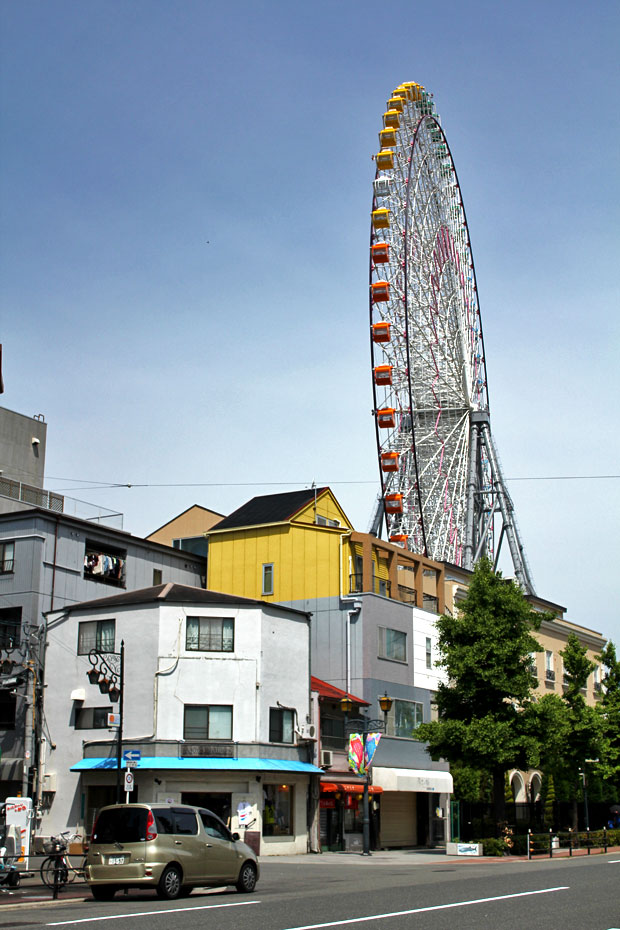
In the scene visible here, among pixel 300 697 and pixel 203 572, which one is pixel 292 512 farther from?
pixel 300 697

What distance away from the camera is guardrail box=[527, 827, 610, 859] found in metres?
38.5

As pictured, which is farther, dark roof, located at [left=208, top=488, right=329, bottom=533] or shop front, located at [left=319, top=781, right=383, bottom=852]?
dark roof, located at [left=208, top=488, right=329, bottom=533]

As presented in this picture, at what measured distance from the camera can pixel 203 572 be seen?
2185 inches

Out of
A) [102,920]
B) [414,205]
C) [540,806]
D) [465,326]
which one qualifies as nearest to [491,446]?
[465,326]

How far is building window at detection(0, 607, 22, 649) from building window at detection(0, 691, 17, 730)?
199cm

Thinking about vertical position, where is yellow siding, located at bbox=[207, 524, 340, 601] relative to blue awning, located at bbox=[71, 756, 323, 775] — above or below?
above

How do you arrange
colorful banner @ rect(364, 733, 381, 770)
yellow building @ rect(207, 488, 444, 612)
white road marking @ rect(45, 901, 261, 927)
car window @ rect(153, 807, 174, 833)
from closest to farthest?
white road marking @ rect(45, 901, 261, 927), car window @ rect(153, 807, 174, 833), colorful banner @ rect(364, 733, 381, 770), yellow building @ rect(207, 488, 444, 612)

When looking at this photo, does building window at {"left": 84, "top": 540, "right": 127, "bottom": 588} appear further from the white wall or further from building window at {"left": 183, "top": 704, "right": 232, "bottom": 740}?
the white wall

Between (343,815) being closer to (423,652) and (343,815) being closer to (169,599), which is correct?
(423,652)

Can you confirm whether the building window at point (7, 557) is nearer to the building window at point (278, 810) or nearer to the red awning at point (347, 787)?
the building window at point (278, 810)

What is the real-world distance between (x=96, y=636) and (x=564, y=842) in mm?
20051

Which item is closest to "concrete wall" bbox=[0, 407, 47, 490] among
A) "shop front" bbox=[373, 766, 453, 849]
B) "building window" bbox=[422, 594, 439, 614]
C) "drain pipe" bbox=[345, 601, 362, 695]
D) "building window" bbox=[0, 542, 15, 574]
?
"building window" bbox=[0, 542, 15, 574]

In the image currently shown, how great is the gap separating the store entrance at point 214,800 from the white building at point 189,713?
0.04 m

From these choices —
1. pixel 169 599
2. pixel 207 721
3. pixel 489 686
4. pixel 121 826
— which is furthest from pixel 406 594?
pixel 121 826
